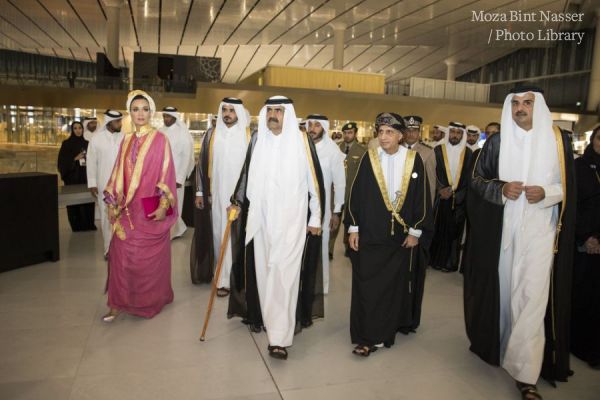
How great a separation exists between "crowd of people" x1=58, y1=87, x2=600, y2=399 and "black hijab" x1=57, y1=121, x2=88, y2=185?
13.9 feet

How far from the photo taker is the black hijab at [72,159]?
7.77 meters

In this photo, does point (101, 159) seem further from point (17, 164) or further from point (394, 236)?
point (394, 236)

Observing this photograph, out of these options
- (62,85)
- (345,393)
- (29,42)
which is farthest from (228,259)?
(29,42)

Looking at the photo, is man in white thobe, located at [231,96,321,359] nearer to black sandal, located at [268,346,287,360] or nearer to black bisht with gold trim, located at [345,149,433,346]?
black sandal, located at [268,346,287,360]

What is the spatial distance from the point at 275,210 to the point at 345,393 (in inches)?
51.5

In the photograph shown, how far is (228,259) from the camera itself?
4.88m

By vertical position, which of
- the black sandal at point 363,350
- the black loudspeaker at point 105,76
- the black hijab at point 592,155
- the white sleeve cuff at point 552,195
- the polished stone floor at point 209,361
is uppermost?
the black loudspeaker at point 105,76

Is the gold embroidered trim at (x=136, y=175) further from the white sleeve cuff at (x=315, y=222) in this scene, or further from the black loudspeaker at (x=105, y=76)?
the black loudspeaker at (x=105, y=76)

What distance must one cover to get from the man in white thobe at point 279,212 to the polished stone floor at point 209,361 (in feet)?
1.18

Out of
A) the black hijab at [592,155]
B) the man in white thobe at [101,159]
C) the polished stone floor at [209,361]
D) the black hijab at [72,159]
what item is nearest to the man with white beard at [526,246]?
the polished stone floor at [209,361]

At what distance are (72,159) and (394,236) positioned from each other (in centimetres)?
620

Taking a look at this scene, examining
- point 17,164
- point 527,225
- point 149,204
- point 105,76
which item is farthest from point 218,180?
point 105,76

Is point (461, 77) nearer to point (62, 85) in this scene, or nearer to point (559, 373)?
point (62, 85)

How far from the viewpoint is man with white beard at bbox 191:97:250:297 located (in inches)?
193
